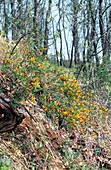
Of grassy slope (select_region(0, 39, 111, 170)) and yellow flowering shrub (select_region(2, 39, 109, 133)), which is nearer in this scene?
grassy slope (select_region(0, 39, 111, 170))

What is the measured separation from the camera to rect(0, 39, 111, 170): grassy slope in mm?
2922

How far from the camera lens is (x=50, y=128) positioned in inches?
132

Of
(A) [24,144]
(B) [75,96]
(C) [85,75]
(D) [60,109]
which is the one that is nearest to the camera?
(A) [24,144]

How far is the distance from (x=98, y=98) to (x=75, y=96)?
131cm

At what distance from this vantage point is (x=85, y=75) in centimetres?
655

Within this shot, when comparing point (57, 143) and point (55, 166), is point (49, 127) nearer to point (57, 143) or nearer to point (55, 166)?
point (57, 143)

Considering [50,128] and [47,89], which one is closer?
[50,128]

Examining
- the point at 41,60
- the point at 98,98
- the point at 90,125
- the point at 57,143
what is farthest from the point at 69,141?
the point at 98,98

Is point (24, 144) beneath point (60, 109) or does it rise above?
beneath

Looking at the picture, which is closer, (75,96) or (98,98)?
(75,96)

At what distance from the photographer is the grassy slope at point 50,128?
292cm

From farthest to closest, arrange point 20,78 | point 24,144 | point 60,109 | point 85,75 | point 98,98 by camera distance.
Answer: point 85,75, point 98,98, point 60,109, point 20,78, point 24,144

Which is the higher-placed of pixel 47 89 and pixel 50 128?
pixel 47 89

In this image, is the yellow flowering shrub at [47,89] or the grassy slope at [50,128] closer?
→ the grassy slope at [50,128]
